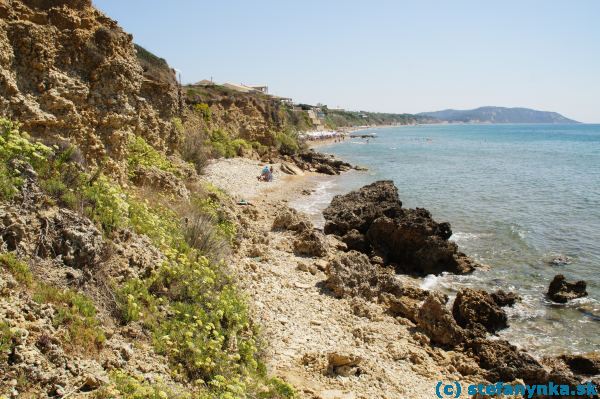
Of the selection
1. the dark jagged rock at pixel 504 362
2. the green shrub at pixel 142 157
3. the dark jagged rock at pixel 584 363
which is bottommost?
the dark jagged rock at pixel 584 363

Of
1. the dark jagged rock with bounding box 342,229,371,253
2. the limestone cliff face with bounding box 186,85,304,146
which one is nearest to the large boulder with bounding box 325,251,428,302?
the dark jagged rock with bounding box 342,229,371,253

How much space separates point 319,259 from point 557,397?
7882 millimetres

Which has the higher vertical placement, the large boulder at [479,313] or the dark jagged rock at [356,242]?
the dark jagged rock at [356,242]

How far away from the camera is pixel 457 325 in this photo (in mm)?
11008

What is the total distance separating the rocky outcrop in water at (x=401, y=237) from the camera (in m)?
16.5

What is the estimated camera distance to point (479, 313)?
12016 millimetres

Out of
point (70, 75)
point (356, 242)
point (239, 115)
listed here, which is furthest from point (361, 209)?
point (239, 115)

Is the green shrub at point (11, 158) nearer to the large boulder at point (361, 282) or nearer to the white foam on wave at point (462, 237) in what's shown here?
the large boulder at point (361, 282)

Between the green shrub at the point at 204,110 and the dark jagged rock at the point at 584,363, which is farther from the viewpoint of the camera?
the green shrub at the point at 204,110

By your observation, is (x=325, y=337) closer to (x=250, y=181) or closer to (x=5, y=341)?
(x=5, y=341)

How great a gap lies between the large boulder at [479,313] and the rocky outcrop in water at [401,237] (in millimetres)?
3964

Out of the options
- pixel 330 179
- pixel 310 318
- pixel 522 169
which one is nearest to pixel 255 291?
pixel 310 318

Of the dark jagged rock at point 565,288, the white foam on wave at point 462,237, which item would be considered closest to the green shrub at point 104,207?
the dark jagged rock at point 565,288

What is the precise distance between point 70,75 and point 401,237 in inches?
507
